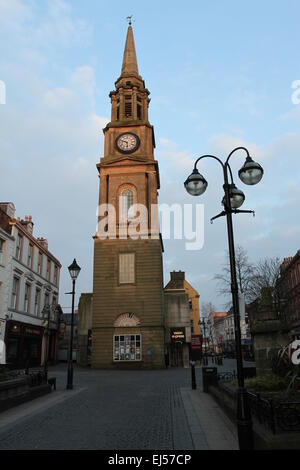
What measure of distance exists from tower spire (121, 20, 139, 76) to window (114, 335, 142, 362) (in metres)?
30.4

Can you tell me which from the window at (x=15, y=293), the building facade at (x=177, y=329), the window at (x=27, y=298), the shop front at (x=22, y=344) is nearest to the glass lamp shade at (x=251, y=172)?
the shop front at (x=22, y=344)

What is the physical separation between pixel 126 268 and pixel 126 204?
21.1 feet

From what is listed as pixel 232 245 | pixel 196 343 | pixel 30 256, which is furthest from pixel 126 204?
pixel 232 245

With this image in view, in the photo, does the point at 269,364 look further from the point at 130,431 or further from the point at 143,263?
the point at 143,263

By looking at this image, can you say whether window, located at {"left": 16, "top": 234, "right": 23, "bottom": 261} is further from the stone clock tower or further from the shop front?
the stone clock tower

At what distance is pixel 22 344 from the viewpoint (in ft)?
102

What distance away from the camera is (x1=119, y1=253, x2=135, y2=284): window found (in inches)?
1305

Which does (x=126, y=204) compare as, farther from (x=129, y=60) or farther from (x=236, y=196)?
(x=236, y=196)

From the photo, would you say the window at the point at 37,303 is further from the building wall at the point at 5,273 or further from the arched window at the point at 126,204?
the arched window at the point at 126,204

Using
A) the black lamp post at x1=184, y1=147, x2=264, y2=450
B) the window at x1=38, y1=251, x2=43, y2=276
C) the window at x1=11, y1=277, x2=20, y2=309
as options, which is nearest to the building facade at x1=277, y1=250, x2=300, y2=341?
the window at x1=38, y1=251, x2=43, y2=276

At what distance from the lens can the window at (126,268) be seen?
33.2 m
